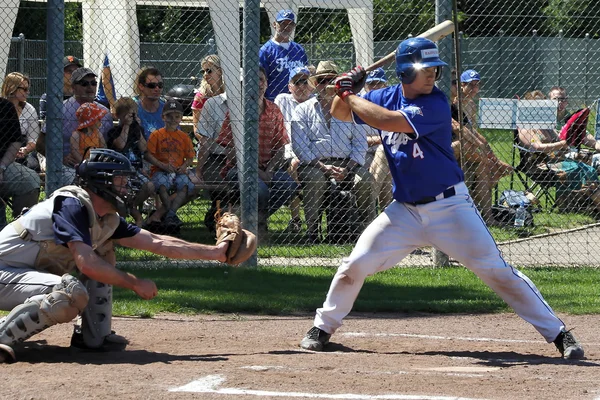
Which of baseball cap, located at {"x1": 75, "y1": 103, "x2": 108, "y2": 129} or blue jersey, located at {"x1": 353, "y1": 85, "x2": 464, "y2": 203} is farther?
baseball cap, located at {"x1": 75, "y1": 103, "x2": 108, "y2": 129}

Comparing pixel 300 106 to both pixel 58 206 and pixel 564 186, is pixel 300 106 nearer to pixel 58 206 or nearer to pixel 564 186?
pixel 564 186

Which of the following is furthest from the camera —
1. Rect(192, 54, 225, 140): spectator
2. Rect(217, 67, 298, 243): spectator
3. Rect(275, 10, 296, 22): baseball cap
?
Rect(275, 10, 296, 22): baseball cap

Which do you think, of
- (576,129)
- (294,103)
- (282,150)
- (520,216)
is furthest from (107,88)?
(576,129)

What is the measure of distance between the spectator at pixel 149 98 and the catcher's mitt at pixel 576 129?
5.06 metres

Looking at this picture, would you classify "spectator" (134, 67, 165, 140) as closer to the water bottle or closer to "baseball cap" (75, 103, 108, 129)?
"baseball cap" (75, 103, 108, 129)

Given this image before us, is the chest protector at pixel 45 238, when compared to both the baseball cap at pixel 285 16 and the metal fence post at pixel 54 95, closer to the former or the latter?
the metal fence post at pixel 54 95

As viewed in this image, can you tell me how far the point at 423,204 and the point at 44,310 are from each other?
7.49ft

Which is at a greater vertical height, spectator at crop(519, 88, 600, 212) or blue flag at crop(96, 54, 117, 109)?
blue flag at crop(96, 54, 117, 109)

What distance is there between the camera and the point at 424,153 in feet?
18.9

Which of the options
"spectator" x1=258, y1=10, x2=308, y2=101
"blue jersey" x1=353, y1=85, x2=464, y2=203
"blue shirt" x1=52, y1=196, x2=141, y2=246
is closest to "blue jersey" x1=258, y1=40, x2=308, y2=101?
"spectator" x1=258, y1=10, x2=308, y2=101

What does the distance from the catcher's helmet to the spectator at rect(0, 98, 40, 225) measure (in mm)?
4822

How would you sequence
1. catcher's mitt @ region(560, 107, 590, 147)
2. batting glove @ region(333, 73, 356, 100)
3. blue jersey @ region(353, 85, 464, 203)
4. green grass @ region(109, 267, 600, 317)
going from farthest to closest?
catcher's mitt @ region(560, 107, 590, 147) < green grass @ region(109, 267, 600, 317) < batting glove @ region(333, 73, 356, 100) < blue jersey @ region(353, 85, 464, 203)

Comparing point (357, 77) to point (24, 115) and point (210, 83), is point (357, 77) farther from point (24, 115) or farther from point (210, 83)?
point (24, 115)

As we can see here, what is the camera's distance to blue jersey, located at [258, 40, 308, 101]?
11.0m
